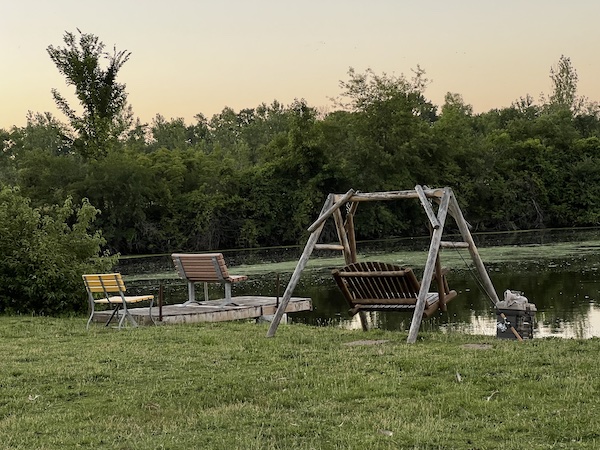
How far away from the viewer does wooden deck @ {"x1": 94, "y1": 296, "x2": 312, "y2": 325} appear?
13938 millimetres

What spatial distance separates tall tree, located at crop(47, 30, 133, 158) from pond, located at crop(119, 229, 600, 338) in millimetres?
18051

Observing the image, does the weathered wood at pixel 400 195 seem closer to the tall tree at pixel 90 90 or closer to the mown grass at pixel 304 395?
the mown grass at pixel 304 395

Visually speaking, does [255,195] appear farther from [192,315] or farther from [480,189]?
[192,315]

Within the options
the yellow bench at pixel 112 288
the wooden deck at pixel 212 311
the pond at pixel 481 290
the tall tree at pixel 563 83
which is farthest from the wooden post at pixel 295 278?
the tall tree at pixel 563 83

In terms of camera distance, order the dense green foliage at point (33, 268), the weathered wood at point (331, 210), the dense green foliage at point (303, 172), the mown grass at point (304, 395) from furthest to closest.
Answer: the dense green foliage at point (303, 172) → the dense green foliage at point (33, 268) → the weathered wood at point (331, 210) → the mown grass at point (304, 395)

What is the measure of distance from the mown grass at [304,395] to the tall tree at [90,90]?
44.7 metres

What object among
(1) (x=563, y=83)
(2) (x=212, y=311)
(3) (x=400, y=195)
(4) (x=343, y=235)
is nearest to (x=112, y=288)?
(2) (x=212, y=311)

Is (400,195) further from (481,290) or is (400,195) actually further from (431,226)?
(481,290)

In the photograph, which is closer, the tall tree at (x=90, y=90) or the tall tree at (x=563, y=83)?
the tall tree at (x=90, y=90)

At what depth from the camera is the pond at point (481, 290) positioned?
1563 centimetres

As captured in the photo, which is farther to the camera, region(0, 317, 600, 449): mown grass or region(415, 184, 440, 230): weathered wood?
region(415, 184, 440, 230): weathered wood

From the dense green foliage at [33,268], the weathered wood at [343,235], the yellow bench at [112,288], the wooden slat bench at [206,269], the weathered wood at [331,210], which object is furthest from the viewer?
the dense green foliage at [33,268]

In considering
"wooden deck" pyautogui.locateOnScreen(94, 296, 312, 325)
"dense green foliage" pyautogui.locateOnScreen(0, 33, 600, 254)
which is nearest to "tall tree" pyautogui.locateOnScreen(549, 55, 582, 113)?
"dense green foliage" pyautogui.locateOnScreen(0, 33, 600, 254)

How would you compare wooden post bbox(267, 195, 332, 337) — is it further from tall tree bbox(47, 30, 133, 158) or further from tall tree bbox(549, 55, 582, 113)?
tall tree bbox(549, 55, 582, 113)
